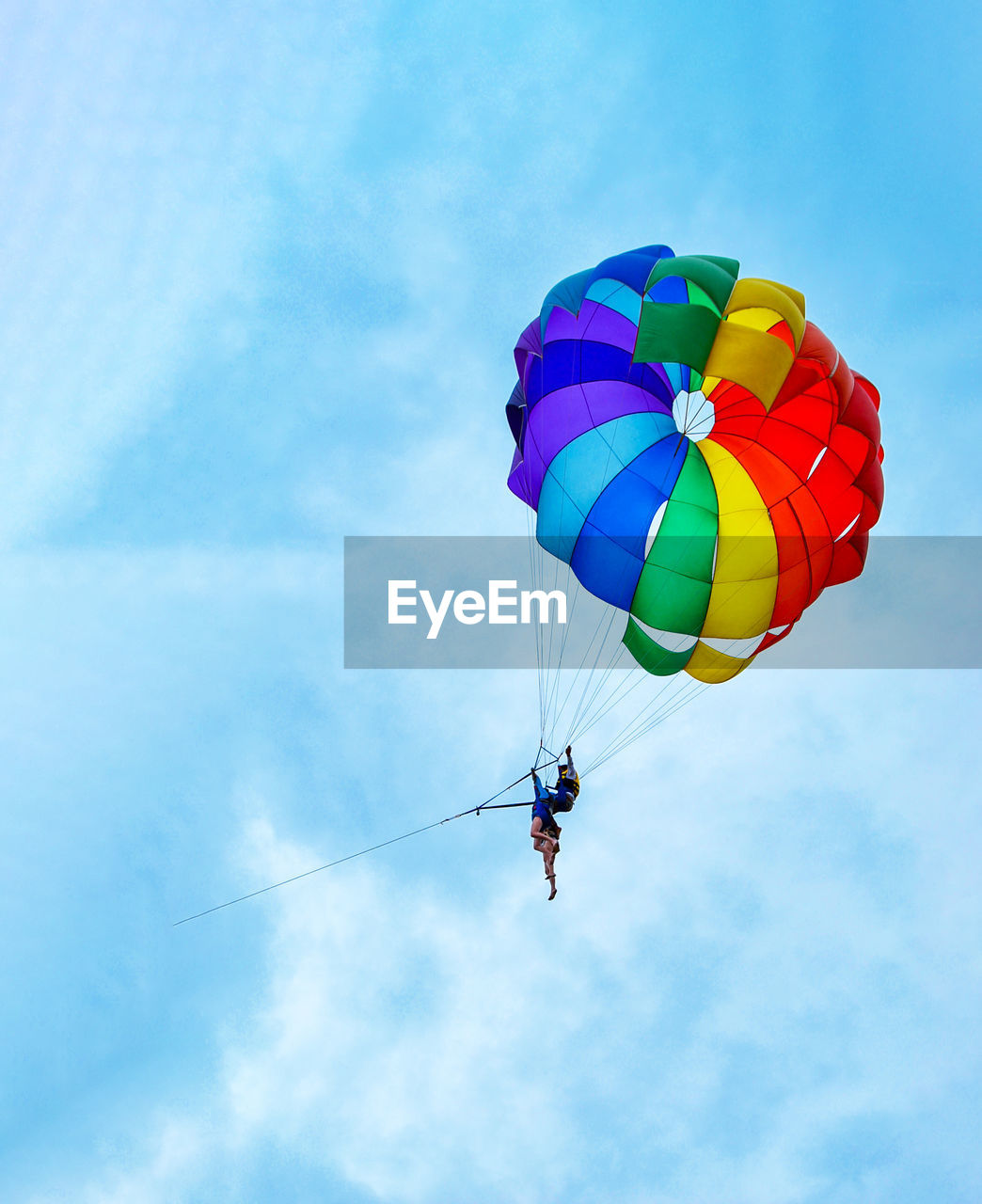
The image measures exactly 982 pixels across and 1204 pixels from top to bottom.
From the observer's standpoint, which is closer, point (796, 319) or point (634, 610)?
point (796, 319)

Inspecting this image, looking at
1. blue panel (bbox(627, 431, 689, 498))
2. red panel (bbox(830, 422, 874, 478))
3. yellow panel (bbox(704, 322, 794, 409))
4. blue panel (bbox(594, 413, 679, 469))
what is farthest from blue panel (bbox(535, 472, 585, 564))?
red panel (bbox(830, 422, 874, 478))

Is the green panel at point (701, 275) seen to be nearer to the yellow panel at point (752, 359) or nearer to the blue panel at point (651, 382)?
the yellow panel at point (752, 359)

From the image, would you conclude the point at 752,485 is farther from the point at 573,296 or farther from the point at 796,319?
the point at 573,296

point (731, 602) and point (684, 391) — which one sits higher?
point (684, 391)

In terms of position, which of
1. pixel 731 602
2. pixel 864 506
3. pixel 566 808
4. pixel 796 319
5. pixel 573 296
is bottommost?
pixel 566 808

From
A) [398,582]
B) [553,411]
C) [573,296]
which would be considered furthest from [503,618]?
[573,296]

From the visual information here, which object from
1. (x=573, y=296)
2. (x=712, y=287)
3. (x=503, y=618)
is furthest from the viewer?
(x=503, y=618)

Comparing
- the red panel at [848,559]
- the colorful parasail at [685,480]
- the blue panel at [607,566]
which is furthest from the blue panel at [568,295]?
the red panel at [848,559]
